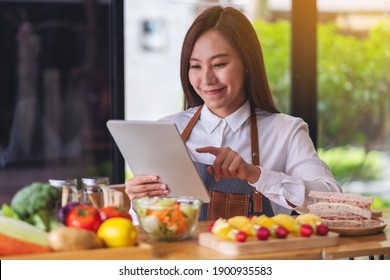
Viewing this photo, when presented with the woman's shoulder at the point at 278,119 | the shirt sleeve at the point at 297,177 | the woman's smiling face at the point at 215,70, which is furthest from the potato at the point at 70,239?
the woman's shoulder at the point at 278,119

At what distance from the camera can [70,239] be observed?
193 centimetres

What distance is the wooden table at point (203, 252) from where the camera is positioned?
1.93 m

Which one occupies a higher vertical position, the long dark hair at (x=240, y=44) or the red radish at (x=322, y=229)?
the long dark hair at (x=240, y=44)

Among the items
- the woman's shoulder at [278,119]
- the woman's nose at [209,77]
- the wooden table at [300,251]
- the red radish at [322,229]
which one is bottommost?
the wooden table at [300,251]

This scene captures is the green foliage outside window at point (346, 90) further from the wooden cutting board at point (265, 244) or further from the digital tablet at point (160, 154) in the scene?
the wooden cutting board at point (265, 244)

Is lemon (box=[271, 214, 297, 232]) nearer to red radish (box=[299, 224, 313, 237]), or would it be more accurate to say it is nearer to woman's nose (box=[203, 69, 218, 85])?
red radish (box=[299, 224, 313, 237])

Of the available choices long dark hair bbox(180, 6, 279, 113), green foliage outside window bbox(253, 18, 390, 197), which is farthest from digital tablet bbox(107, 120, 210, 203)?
green foliage outside window bbox(253, 18, 390, 197)

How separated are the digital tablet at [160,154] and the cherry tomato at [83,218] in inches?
15.1

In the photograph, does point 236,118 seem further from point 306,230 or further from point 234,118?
point 306,230

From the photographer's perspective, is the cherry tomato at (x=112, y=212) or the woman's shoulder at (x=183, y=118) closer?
A: the cherry tomato at (x=112, y=212)

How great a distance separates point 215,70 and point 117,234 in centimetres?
114

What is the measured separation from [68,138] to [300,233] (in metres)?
2.46

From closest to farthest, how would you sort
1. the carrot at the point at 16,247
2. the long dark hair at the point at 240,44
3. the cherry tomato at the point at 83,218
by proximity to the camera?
the carrot at the point at 16,247 → the cherry tomato at the point at 83,218 → the long dark hair at the point at 240,44

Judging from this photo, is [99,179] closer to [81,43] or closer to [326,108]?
[81,43]
